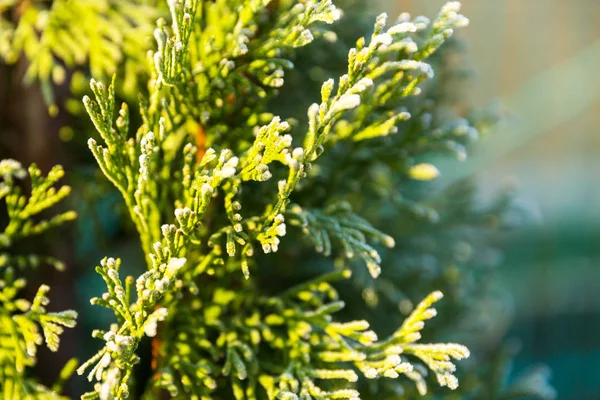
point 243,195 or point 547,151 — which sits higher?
point 547,151

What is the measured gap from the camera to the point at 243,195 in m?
1.09

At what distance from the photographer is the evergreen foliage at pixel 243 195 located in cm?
80

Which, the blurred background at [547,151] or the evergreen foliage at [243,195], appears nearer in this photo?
the evergreen foliage at [243,195]

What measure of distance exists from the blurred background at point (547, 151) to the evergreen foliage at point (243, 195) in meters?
2.99

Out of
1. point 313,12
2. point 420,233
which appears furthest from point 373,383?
point 313,12

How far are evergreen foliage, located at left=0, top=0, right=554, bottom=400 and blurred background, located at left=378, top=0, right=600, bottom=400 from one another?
9.82ft

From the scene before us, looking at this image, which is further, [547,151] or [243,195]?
[547,151]

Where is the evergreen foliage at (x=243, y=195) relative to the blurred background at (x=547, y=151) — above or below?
below

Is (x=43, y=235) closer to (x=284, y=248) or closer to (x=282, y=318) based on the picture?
(x=284, y=248)

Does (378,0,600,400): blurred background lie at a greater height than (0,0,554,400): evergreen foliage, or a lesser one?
greater

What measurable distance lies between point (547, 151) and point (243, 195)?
461cm

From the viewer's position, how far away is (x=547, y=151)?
5.17m

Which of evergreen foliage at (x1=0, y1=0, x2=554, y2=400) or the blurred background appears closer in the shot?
evergreen foliage at (x1=0, y1=0, x2=554, y2=400)

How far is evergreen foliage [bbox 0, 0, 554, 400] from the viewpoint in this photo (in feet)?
2.63
